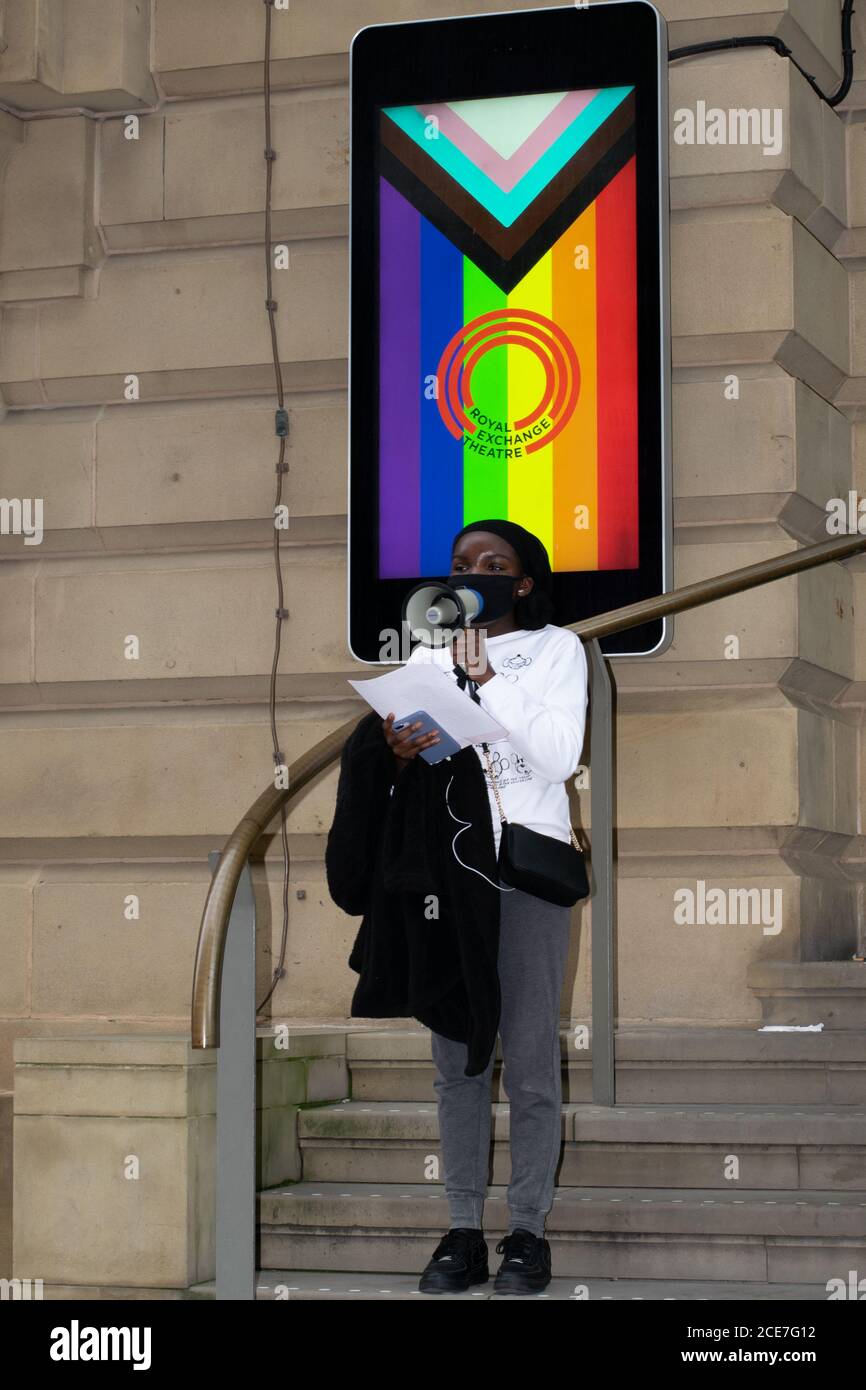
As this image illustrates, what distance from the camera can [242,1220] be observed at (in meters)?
3.95

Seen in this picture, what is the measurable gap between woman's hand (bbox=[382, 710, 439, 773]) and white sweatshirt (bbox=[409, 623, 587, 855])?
136mm

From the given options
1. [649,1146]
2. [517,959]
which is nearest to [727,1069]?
[649,1146]

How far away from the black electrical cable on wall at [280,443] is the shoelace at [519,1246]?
8.73 feet

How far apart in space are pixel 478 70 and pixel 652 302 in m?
1.14

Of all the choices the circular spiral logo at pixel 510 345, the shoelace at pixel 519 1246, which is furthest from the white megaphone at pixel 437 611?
the circular spiral logo at pixel 510 345

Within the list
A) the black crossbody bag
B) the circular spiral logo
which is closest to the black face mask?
the black crossbody bag

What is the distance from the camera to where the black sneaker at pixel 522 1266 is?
4.04m

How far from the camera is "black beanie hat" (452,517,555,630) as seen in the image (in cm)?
437

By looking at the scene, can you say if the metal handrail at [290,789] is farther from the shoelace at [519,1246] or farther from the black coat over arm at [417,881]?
the shoelace at [519,1246]

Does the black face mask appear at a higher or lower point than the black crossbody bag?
higher

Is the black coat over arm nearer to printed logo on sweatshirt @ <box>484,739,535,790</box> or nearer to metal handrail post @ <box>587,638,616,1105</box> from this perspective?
printed logo on sweatshirt @ <box>484,739,535,790</box>

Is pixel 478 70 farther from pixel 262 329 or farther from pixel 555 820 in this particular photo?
pixel 555 820

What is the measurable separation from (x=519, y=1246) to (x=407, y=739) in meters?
1.14

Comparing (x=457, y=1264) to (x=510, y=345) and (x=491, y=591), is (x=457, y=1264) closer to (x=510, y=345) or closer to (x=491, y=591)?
(x=491, y=591)
